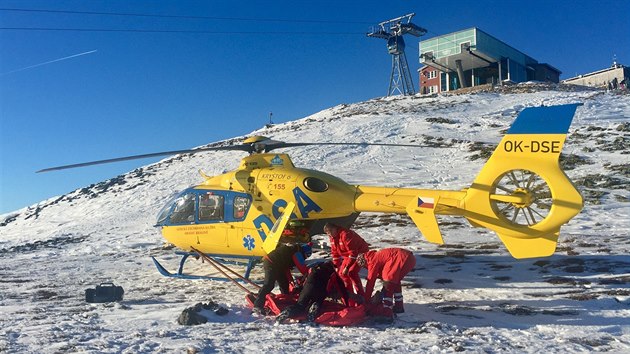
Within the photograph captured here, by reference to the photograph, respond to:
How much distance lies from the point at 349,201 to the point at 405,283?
202 centimetres

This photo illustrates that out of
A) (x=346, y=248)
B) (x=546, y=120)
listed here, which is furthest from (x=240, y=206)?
(x=546, y=120)

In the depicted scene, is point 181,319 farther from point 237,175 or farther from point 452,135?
point 452,135

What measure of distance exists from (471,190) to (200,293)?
5579 millimetres

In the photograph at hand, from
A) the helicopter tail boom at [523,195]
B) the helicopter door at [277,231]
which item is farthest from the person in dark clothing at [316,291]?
the helicopter tail boom at [523,195]

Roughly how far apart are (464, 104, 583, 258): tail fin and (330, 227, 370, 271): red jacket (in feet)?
6.14

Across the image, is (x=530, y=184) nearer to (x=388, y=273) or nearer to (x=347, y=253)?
(x=388, y=273)

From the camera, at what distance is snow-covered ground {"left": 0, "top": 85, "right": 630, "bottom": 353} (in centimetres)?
630

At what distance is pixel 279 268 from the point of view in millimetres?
8117

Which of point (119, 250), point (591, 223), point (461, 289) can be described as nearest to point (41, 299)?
point (119, 250)

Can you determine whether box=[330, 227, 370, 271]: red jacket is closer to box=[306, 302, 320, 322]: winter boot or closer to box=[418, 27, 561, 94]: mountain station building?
box=[306, 302, 320, 322]: winter boot

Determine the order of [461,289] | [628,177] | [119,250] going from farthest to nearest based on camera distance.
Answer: [628,177]
[119,250]
[461,289]

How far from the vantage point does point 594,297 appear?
770cm

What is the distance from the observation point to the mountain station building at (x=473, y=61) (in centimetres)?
5288

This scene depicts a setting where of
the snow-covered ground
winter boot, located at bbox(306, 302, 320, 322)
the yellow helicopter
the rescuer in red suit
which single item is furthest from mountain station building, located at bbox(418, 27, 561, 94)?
winter boot, located at bbox(306, 302, 320, 322)
